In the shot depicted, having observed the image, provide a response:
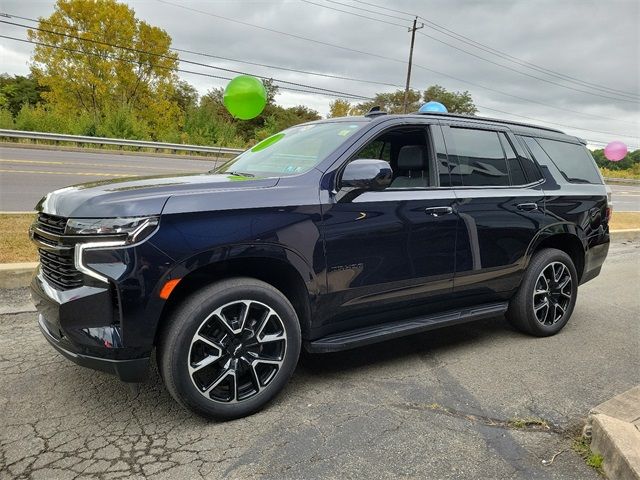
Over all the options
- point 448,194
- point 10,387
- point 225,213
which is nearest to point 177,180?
point 225,213

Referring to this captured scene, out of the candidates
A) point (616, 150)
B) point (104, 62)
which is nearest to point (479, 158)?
point (616, 150)

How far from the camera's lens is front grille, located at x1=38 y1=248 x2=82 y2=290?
2.50 m

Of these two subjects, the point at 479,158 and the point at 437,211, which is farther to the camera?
the point at 479,158

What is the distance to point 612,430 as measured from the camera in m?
2.49

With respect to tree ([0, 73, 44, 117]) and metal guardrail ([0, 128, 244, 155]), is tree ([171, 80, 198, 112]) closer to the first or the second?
tree ([0, 73, 44, 117])

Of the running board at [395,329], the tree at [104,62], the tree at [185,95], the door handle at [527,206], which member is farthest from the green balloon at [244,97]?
the tree at [185,95]

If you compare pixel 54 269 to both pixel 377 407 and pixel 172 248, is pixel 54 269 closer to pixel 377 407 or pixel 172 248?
pixel 172 248

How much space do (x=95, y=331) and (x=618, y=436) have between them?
269cm

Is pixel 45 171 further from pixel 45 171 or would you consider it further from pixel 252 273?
pixel 252 273

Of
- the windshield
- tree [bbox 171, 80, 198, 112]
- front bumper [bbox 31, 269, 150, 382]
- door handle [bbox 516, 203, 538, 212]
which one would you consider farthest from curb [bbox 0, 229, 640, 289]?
tree [bbox 171, 80, 198, 112]

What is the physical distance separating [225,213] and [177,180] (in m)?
0.50

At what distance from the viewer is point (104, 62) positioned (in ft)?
105

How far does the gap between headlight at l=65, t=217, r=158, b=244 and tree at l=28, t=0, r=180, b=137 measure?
95.2 ft

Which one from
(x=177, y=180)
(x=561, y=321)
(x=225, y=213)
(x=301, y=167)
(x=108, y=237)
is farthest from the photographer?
(x=561, y=321)
